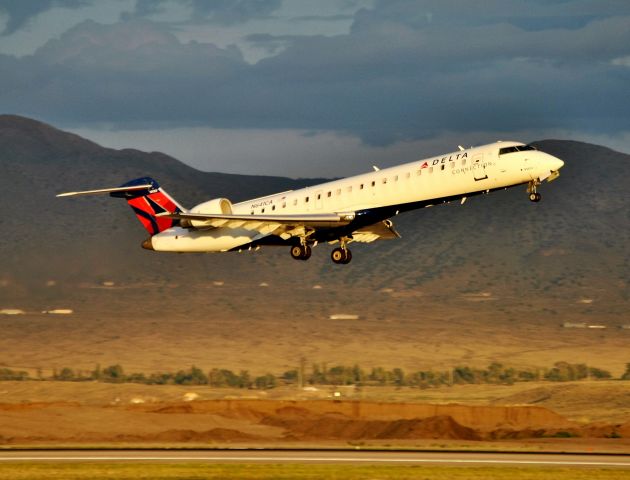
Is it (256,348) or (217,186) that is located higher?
(217,186)

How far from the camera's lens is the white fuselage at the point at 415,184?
138ft

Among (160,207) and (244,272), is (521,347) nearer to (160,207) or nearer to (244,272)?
(244,272)

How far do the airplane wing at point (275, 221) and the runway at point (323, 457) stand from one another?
342 inches

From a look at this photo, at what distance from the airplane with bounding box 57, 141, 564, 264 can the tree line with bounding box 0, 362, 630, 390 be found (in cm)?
3574

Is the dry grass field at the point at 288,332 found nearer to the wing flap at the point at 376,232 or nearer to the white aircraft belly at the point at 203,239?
the white aircraft belly at the point at 203,239

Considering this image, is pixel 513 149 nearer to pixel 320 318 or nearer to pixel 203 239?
pixel 203 239

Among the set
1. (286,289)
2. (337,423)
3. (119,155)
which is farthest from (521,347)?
(119,155)

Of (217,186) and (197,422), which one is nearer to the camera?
(197,422)

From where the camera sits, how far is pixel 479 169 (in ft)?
139

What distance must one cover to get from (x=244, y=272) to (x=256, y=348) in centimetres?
2749

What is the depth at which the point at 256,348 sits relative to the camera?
102 metres

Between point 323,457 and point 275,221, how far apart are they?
10444mm

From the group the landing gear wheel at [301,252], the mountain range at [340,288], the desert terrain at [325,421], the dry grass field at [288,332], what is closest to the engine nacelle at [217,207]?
the landing gear wheel at [301,252]

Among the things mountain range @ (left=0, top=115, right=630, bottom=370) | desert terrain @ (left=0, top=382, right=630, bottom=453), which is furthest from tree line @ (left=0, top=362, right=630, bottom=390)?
desert terrain @ (left=0, top=382, right=630, bottom=453)
